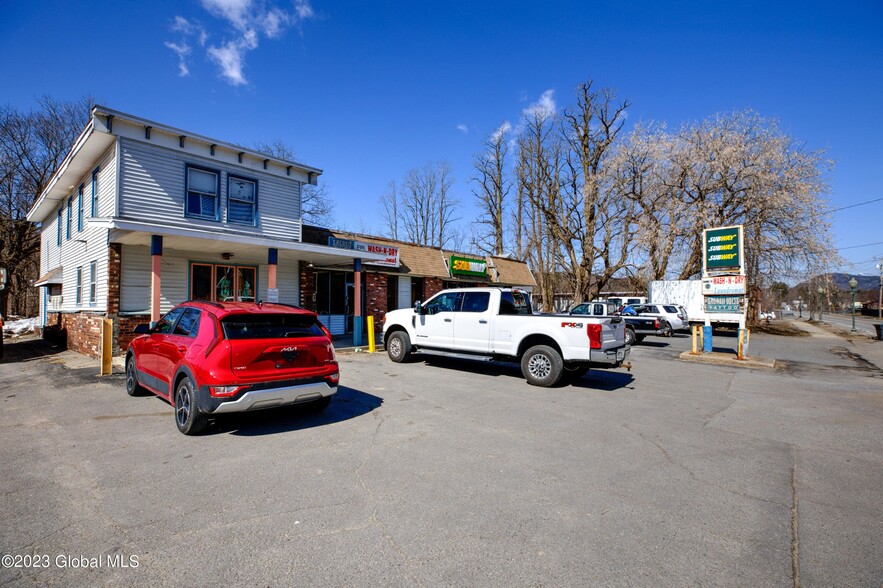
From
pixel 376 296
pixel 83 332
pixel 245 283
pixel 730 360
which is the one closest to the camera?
pixel 83 332

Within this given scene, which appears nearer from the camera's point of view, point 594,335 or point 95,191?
point 594,335

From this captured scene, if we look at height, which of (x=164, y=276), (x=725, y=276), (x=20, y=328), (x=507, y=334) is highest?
(x=725, y=276)

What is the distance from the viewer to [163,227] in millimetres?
10352

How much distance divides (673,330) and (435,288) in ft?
42.8

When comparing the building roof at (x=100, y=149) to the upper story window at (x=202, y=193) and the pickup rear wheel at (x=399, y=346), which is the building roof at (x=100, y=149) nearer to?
the upper story window at (x=202, y=193)

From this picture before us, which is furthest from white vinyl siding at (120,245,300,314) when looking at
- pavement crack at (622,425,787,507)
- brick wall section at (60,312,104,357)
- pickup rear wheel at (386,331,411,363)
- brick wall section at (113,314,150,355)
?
pavement crack at (622,425,787,507)

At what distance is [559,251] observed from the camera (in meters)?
31.2

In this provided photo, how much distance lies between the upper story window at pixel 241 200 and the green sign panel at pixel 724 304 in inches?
606

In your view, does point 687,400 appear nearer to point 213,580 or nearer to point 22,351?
point 213,580

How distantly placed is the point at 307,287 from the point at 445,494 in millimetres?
13921

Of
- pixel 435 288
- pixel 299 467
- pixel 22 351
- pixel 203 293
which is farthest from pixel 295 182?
pixel 299 467

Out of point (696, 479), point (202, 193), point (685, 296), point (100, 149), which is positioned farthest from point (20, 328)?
point (685, 296)

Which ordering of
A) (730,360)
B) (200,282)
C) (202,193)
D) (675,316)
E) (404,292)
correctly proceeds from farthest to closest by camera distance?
(675,316) < (404,292) < (200,282) < (202,193) < (730,360)

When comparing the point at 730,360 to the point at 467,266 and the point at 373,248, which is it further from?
the point at 373,248
